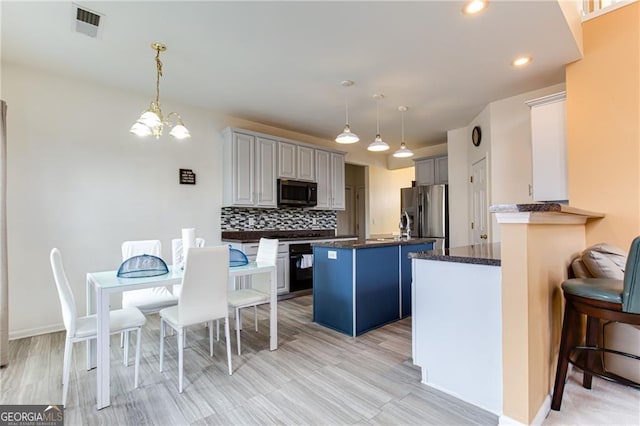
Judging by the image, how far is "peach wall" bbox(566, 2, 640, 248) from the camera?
253 cm

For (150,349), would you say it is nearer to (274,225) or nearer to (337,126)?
(274,225)

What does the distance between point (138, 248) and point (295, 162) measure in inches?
107

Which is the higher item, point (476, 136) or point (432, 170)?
point (476, 136)

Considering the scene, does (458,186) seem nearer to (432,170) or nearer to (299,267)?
(432,170)

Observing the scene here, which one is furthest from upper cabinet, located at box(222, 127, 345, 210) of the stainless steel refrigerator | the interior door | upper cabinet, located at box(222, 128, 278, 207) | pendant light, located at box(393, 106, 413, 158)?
the interior door

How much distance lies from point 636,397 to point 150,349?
12.0ft

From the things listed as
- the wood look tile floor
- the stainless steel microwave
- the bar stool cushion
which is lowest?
the wood look tile floor

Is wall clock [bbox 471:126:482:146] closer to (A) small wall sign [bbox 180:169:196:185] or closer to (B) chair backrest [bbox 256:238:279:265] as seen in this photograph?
(B) chair backrest [bbox 256:238:279:265]

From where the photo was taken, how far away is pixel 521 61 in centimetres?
296

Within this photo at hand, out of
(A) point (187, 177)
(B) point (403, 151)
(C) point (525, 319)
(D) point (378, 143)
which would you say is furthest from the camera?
(A) point (187, 177)

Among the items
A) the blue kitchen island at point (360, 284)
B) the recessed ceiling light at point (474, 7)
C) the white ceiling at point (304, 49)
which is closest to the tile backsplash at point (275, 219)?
the white ceiling at point (304, 49)

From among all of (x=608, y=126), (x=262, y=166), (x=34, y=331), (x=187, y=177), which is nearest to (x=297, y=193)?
(x=262, y=166)

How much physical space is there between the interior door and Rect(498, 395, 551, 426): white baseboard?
275 centimetres

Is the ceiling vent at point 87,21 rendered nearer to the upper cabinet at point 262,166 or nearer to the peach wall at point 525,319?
the upper cabinet at point 262,166
